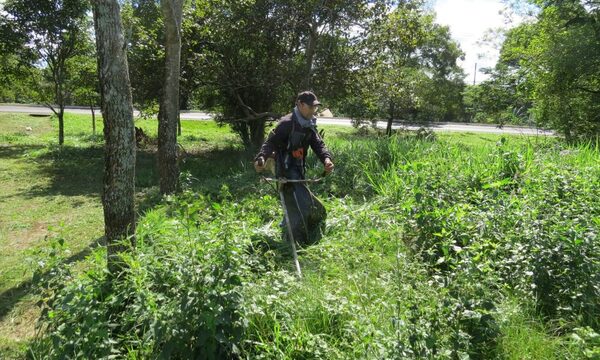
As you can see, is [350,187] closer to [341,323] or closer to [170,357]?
[341,323]

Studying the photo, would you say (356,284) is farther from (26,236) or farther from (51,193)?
(51,193)

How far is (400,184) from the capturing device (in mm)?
5598

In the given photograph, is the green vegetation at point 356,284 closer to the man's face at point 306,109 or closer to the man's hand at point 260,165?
the man's hand at point 260,165

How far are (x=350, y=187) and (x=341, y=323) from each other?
4.08 meters

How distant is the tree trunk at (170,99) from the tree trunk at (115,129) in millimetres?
3848

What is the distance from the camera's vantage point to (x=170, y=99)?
23.9ft

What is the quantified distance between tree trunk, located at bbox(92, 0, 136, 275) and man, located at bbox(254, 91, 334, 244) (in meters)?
1.55

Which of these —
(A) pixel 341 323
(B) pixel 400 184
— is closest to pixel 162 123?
(B) pixel 400 184

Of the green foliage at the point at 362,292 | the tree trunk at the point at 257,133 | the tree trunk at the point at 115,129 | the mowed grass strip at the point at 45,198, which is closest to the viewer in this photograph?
the green foliage at the point at 362,292

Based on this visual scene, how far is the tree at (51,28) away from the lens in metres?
13.4

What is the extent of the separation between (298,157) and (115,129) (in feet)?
6.95

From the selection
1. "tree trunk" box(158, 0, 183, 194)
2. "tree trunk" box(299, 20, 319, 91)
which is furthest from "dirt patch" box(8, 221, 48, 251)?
"tree trunk" box(299, 20, 319, 91)

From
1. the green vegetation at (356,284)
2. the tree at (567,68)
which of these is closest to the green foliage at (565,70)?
the tree at (567,68)

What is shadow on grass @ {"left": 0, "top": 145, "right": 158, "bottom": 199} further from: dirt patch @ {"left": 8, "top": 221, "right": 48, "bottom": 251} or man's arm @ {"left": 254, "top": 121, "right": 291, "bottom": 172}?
man's arm @ {"left": 254, "top": 121, "right": 291, "bottom": 172}
